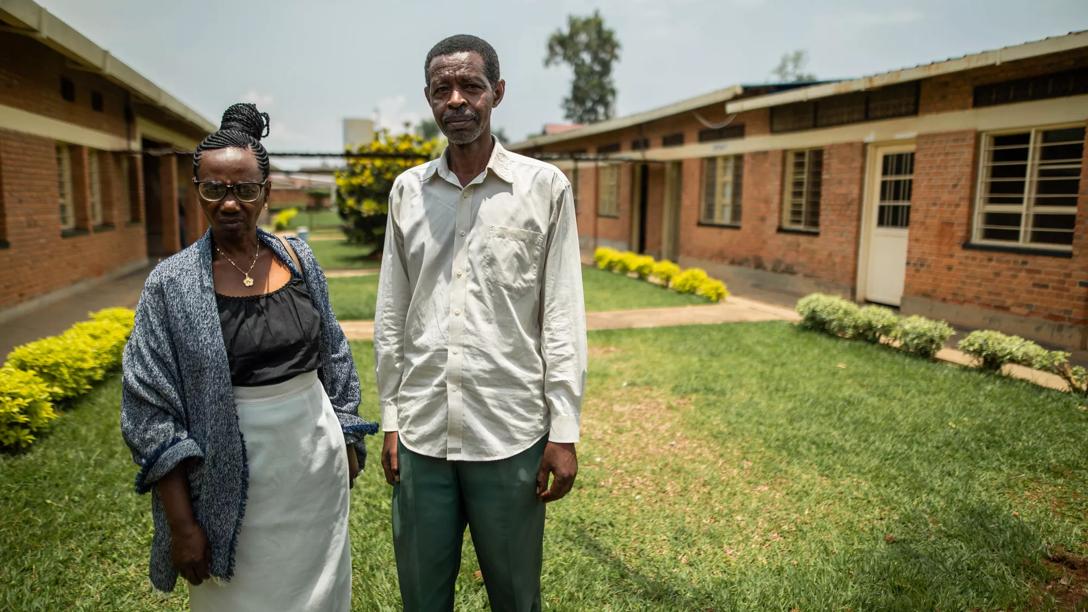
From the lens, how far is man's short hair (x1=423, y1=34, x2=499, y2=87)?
2.03 m

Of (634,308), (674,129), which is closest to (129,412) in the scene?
(634,308)

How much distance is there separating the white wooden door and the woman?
10311mm

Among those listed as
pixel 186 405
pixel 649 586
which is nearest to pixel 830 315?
pixel 649 586

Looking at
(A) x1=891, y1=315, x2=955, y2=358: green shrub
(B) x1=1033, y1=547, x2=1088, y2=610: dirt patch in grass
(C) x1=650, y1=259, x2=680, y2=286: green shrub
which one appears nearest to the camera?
(B) x1=1033, y1=547, x2=1088, y2=610: dirt patch in grass

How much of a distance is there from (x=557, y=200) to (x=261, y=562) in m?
1.34

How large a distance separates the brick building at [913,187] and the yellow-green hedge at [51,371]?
9.79m

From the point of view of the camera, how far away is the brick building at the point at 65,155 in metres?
8.89

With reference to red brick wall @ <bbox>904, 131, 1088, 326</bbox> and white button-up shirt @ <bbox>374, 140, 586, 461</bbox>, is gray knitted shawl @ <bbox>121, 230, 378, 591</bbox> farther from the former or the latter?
red brick wall @ <bbox>904, 131, 1088, 326</bbox>

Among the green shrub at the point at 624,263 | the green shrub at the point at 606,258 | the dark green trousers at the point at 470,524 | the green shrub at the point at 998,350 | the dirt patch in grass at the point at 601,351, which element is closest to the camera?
the dark green trousers at the point at 470,524

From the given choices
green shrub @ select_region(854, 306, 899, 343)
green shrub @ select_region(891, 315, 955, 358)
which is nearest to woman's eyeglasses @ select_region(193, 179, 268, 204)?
green shrub @ select_region(891, 315, 955, 358)

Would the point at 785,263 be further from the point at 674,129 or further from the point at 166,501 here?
the point at 166,501

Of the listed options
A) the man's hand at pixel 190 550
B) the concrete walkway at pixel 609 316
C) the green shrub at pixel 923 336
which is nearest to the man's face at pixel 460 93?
the man's hand at pixel 190 550

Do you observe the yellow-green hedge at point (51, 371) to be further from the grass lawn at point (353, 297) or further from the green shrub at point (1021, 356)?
the green shrub at point (1021, 356)

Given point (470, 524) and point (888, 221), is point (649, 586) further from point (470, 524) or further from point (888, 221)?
point (888, 221)
